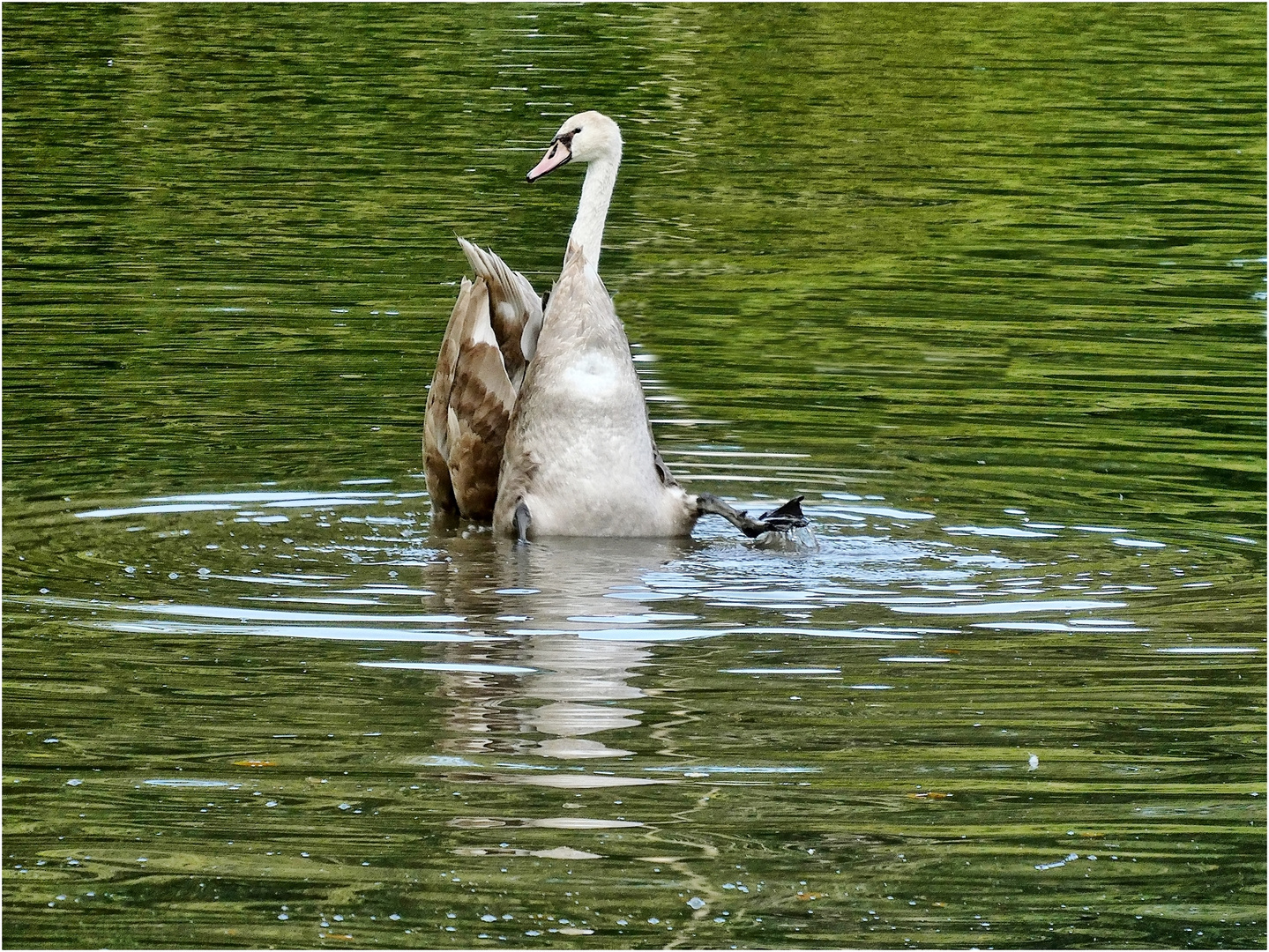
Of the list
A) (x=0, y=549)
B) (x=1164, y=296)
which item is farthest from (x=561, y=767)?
(x=1164, y=296)

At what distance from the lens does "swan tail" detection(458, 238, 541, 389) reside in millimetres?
12094

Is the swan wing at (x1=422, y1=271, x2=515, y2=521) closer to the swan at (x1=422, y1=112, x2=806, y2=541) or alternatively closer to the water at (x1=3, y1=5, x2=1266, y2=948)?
the swan at (x1=422, y1=112, x2=806, y2=541)

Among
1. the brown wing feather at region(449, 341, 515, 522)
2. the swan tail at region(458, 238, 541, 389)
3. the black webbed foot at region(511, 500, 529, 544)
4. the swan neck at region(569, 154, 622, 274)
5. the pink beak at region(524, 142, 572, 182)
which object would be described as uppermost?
the pink beak at region(524, 142, 572, 182)

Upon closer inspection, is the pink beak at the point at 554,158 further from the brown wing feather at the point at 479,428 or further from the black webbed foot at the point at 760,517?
the black webbed foot at the point at 760,517

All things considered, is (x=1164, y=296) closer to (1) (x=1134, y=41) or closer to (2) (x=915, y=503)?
(2) (x=915, y=503)

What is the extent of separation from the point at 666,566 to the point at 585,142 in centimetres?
227

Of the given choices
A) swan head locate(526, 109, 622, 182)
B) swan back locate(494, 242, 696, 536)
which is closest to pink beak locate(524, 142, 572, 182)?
swan head locate(526, 109, 622, 182)

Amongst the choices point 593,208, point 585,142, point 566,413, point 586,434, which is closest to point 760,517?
point 586,434

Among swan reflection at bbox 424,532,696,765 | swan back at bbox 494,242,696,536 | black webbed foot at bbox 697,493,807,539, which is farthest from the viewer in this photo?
swan back at bbox 494,242,696,536

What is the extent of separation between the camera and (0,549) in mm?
11008

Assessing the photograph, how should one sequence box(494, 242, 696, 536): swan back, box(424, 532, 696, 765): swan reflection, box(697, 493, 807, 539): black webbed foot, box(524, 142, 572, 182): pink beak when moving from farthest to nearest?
1. box(524, 142, 572, 182): pink beak
2. box(494, 242, 696, 536): swan back
3. box(697, 493, 807, 539): black webbed foot
4. box(424, 532, 696, 765): swan reflection

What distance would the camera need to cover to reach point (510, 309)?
483 inches

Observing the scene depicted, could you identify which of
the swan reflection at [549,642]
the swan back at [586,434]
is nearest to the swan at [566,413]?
the swan back at [586,434]

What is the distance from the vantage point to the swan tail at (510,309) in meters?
12.1
